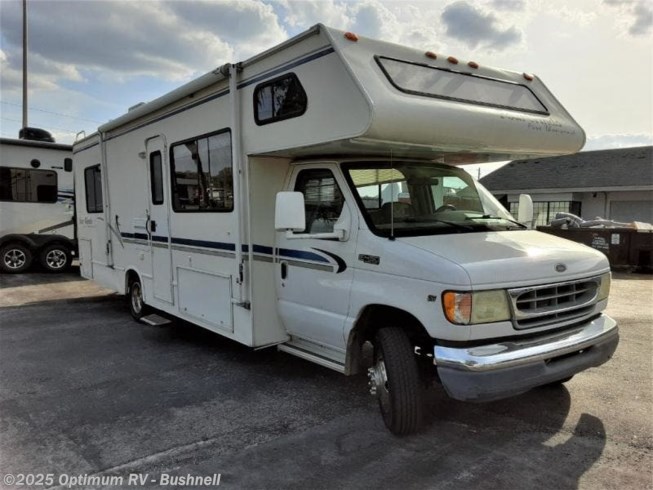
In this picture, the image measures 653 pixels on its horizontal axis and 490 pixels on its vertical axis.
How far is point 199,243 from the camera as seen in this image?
18.1 feet

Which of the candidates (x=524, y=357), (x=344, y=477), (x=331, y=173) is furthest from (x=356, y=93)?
(x=344, y=477)

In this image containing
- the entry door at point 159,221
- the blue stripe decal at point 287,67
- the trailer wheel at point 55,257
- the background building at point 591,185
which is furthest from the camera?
the background building at point 591,185

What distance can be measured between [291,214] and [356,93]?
1036 millimetres

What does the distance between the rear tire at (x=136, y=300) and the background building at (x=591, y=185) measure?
18008 millimetres

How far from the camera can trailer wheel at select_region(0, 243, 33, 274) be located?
12.2m

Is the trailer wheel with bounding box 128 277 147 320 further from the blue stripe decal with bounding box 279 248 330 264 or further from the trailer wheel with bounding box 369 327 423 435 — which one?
the trailer wheel with bounding box 369 327 423 435

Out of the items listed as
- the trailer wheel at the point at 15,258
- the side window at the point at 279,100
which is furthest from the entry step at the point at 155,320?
the trailer wheel at the point at 15,258

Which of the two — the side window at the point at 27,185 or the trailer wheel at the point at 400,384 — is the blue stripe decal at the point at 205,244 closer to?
the trailer wheel at the point at 400,384

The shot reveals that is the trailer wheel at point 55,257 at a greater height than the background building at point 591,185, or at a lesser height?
lesser

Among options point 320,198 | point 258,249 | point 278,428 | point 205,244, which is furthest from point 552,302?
point 205,244

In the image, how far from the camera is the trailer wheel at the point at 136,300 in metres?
7.18

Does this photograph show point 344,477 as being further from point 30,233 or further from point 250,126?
point 30,233

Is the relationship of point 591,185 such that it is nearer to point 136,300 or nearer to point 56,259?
point 136,300

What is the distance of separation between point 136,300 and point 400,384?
4994 millimetres
